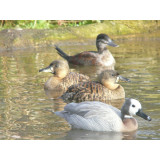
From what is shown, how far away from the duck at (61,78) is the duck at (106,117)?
3.22m

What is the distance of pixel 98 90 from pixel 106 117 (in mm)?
2379

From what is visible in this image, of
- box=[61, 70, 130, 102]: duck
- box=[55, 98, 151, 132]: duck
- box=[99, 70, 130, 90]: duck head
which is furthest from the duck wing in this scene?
box=[99, 70, 130, 90]: duck head

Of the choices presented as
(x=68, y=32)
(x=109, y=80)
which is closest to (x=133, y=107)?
(x=109, y=80)

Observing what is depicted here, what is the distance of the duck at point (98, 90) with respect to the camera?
9555mm

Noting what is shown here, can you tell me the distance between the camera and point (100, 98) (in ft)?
31.6

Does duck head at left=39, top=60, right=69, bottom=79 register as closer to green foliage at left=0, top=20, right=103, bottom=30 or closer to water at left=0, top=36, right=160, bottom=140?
water at left=0, top=36, right=160, bottom=140

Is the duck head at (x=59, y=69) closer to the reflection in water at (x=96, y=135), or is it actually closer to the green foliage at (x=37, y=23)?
the reflection in water at (x=96, y=135)

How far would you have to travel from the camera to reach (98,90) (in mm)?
9688

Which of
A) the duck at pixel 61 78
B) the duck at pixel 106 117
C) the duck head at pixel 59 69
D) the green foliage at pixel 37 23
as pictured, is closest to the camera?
the duck at pixel 106 117

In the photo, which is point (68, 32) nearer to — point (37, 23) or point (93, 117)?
point (37, 23)

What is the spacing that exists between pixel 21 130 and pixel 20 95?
2799 millimetres

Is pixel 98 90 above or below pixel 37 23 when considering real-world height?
below

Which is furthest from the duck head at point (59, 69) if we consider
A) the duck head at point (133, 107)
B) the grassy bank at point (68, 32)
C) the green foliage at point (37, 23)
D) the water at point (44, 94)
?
the green foliage at point (37, 23)
